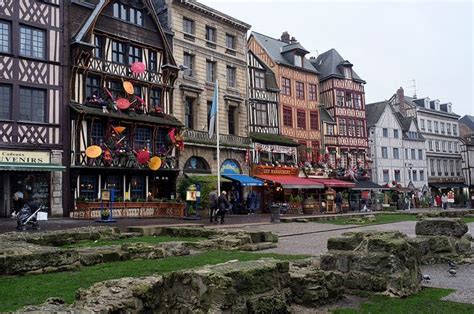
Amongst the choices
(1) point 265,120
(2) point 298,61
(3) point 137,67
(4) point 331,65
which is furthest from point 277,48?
(3) point 137,67

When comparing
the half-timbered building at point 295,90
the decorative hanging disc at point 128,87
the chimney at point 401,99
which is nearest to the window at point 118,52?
the decorative hanging disc at point 128,87

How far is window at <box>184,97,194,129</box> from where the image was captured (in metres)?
32.6

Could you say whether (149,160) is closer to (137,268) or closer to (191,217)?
(191,217)

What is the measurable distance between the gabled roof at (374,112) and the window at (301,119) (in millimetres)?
14027

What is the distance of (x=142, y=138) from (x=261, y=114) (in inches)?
521

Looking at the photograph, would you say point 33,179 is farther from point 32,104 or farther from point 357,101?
point 357,101

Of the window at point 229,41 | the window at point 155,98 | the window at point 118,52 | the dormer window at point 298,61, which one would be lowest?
the window at point 155,98

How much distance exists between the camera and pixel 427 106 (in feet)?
215

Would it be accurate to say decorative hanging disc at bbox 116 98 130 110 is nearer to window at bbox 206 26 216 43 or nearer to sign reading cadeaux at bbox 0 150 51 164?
sign reading cadeaux at bbox 0 150 51 164

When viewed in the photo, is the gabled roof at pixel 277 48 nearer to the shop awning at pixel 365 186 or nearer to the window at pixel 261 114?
the window at pixel 261 114

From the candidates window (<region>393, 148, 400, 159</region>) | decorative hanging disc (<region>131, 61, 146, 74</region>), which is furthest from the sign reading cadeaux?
window (<region>393, 148, 400, 159</region>)

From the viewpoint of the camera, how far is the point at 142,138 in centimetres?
2905

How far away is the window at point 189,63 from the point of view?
32.9 meters

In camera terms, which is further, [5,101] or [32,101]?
[32,101]
